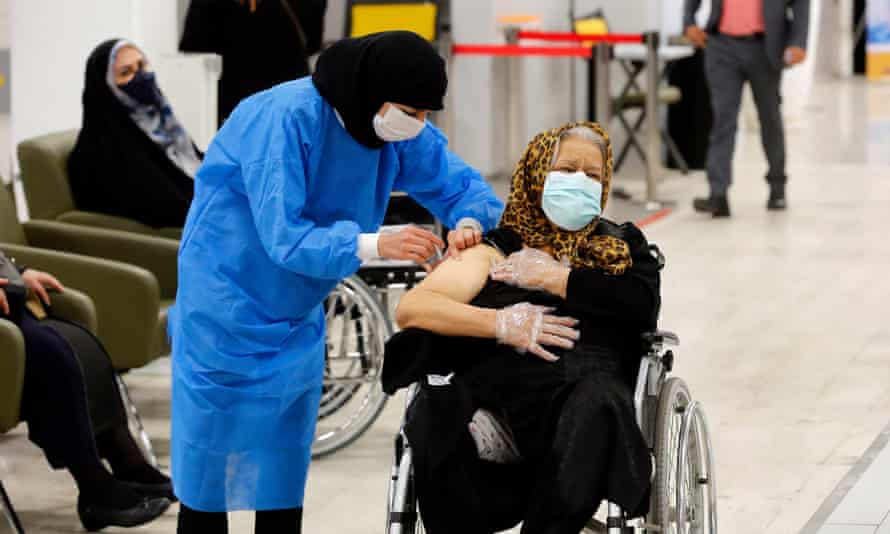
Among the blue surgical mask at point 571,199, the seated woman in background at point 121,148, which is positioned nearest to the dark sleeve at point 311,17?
the seated woman in background at point 121,148

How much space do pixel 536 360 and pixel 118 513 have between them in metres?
1.42

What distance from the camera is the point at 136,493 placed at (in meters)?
4.38

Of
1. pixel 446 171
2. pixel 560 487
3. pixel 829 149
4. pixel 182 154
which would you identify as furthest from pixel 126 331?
pixel 829 149

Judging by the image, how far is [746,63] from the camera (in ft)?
29.7

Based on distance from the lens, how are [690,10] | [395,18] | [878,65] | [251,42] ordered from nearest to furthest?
1. [251,42]
2. [690,10]
3. [395,18]
4. [878,65]

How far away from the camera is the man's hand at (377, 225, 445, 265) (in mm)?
3066

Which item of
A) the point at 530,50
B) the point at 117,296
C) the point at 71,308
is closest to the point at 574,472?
the point at 71,308

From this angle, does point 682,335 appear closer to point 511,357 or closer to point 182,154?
point 182,154

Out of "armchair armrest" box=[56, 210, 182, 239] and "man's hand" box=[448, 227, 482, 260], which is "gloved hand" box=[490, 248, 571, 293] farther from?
"armchair armrest" box=[56, 210, 182, 239]

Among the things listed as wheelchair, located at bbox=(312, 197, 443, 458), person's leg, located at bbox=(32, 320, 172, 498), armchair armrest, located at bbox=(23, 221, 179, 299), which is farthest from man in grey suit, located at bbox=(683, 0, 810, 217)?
person's leg, located at bbox=(32, 320, 172, 498)

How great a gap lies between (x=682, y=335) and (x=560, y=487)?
3447mm

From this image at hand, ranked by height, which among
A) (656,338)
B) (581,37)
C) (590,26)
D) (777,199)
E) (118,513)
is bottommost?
(777,199)

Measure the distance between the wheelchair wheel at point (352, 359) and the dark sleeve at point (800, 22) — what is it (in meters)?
4.41

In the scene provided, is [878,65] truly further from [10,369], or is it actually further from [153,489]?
[10,369]
